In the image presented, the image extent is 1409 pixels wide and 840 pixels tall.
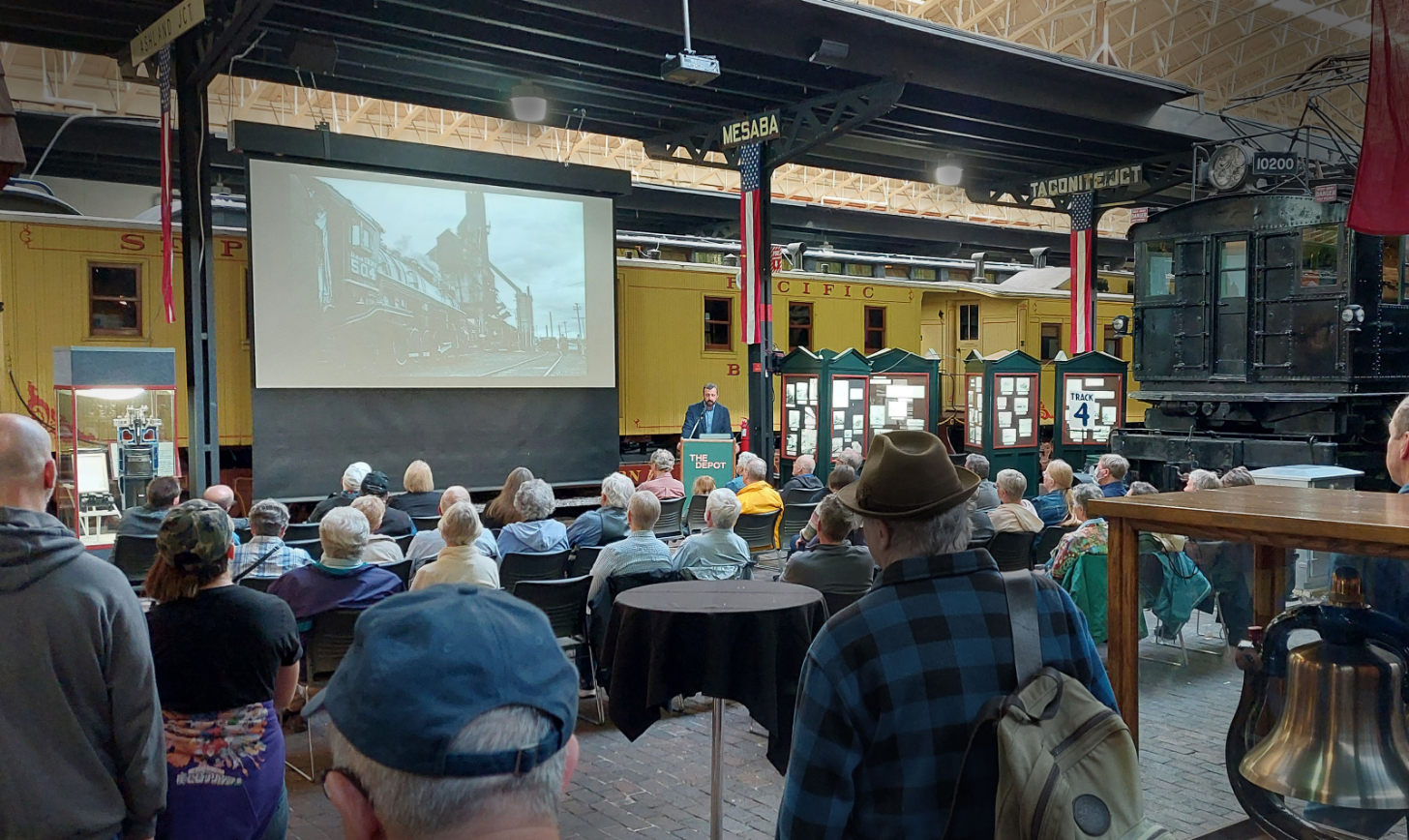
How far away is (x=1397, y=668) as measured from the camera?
1683 mm

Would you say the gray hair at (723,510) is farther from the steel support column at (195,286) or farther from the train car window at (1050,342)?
the train car window at (1050,342)

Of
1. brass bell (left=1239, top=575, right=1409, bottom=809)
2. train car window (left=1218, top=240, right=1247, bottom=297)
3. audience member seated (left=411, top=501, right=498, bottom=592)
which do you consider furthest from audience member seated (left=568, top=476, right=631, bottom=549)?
train car window (left=1218, top=240, right=1247, bottom=297)

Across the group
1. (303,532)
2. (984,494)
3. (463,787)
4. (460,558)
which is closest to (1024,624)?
(463,787)

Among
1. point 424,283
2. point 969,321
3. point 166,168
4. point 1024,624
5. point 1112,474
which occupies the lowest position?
point 1112,474

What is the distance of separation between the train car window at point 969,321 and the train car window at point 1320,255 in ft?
28.5

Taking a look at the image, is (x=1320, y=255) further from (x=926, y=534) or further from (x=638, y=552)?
(x=926, y=534)

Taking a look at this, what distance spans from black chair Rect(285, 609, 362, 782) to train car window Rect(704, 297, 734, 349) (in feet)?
34.8

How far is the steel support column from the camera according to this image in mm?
9711

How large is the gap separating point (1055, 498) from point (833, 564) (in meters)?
3.03

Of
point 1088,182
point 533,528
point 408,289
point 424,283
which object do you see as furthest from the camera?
point 1088,182

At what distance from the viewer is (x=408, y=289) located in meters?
12.1

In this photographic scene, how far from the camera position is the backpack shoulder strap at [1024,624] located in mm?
1813

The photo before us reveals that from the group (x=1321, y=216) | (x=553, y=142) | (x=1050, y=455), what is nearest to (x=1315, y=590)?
(x=1321, y=216)

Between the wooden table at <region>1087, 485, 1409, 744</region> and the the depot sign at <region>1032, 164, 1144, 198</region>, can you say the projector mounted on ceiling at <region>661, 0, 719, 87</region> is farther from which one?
the the depot sign at <region>1032, 164, 1144, 198</region>
